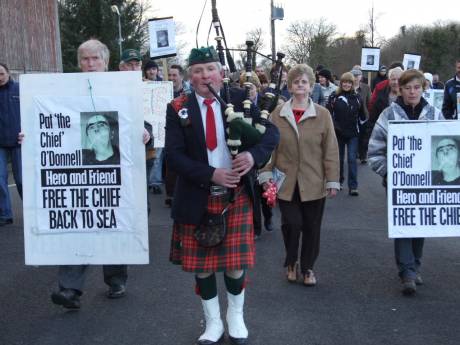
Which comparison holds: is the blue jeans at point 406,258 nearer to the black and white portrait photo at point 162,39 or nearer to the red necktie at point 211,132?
the red necktie at point 211,132

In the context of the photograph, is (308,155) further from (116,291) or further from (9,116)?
(9,116)

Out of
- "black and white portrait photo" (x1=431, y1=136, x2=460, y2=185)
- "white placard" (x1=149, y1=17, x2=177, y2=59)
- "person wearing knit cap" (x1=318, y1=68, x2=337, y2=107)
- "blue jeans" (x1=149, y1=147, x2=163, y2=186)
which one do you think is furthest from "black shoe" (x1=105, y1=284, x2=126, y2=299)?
"person wearing knit cap" (x1=318, y1=68, x2=337, y2=107)

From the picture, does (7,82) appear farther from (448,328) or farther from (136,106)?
(448,328)

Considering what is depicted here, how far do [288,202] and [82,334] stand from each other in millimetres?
2049

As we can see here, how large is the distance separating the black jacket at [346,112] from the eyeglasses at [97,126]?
6.32 m

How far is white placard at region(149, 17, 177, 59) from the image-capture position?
11844 mm

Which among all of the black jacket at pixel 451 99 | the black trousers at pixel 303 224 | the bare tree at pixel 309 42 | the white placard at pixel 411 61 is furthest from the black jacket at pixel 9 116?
the bare tree at pixel 309 42

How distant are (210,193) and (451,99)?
20.1 feet

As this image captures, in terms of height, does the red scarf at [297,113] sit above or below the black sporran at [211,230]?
above

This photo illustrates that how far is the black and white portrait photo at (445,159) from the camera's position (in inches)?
204

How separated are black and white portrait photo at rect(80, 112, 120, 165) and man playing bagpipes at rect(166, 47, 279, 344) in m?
0.71

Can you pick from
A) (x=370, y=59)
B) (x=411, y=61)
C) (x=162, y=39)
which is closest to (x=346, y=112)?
(x=162, y=39)

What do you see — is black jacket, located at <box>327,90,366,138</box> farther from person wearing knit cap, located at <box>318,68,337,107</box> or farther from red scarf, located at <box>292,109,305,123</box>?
red scarf, located at <box>292,109,305,123</box>

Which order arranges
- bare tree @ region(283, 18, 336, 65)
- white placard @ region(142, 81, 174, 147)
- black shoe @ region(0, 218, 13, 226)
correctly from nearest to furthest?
1. black shoe @ region(0, 218, 13, 226)
2. white placard @ region(142, 81, 174, 147)
3. bare tree @ region(283, 18, 336, 65)
